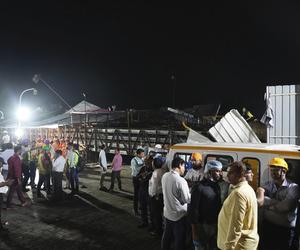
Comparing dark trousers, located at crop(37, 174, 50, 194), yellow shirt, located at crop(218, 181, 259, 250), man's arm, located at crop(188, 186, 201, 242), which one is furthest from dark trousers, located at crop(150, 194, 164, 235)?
dark trousers, located at crop(37, 174, 50, 194)

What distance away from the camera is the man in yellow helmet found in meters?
3.98

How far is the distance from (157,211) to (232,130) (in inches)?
102

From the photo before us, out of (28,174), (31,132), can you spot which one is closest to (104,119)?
(31,132)

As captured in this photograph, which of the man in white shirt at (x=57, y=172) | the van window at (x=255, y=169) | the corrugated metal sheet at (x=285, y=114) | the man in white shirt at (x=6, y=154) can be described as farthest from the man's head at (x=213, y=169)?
the man in white shirt at (x=6, y=154)

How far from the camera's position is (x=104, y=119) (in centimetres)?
2341

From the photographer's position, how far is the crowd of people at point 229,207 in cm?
326

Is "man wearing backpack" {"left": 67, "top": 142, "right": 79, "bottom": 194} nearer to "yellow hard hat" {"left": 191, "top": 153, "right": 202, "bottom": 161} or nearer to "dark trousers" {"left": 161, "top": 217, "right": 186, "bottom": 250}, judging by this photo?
"yellow hard hat" {"left": 191, "top": 153, "right": 202, "bottom": 161}

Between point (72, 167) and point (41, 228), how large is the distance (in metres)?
3.56

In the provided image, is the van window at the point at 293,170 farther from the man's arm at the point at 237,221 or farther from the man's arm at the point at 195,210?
the man's arm at the point at 237,221

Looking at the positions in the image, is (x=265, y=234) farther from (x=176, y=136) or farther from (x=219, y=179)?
(x=176, y=136)

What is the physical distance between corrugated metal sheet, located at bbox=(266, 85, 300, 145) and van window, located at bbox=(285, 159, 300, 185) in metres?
3.90

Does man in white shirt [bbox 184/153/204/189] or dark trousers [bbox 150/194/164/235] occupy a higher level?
man in white shirt [bbox 184/153/204/189]

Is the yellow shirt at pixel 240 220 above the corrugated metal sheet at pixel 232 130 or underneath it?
underneath

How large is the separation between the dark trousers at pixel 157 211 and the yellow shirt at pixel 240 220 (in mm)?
3279
